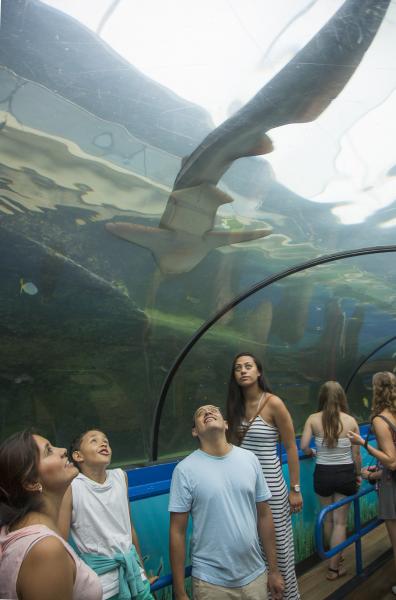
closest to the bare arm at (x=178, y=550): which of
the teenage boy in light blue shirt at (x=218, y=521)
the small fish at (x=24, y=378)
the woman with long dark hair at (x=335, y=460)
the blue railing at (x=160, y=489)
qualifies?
the teenage boy in light blue shirt at (x=218, y=521)

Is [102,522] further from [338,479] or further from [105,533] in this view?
[338,479]

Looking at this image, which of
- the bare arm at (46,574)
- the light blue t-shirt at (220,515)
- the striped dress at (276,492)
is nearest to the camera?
the bare arm at (46,574)

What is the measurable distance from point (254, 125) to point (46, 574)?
4.81 m

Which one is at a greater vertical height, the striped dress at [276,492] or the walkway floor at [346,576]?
the striped dress at [276,492]

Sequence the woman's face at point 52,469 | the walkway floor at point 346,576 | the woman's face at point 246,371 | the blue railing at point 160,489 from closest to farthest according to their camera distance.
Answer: the woman's face at point 52,469 → the woman's face at point 246,371 → the blue railing at point 160,489 → the walkway floor at point 346,576

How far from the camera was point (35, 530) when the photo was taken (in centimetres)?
144

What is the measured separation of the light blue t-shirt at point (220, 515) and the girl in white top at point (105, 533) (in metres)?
0.26

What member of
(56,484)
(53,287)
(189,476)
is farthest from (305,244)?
(56,484)

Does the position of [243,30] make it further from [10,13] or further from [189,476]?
[189,476]

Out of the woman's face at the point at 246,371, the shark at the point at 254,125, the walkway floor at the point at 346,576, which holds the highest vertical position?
the shark at the point at 254,125

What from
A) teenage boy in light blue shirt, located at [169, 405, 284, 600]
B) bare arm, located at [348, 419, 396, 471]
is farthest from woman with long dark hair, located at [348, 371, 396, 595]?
teenage boy in light blue shirt, located at [169, 405, 284, 600]

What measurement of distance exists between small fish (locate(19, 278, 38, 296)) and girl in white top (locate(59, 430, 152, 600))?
3027 millimetres

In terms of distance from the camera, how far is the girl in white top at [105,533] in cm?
211

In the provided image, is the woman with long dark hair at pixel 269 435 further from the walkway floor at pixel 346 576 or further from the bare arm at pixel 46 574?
the bare arm at pixel 46 574
